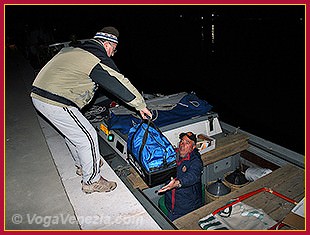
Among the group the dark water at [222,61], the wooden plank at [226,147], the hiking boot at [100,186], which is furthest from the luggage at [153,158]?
the dark water at [222,61]

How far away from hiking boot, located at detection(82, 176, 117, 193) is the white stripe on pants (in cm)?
12

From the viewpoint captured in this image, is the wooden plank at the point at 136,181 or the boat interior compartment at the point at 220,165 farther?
the wooden plank at the point at 136,181

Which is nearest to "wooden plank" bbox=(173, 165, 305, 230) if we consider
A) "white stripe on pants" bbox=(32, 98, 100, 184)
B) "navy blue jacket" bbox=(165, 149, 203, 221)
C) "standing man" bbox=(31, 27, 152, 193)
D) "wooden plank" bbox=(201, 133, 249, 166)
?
"navy blue jacket" bbox=(165, 149, 203, 221)

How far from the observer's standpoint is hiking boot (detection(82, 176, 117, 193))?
343 cm

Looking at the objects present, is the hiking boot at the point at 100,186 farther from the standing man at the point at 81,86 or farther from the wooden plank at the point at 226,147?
the wooden plank at the point at 226,147

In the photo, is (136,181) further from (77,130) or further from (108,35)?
(108,35)

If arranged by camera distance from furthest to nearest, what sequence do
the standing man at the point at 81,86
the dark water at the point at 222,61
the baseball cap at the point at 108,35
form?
the dark water at the point at 222,61
the baseball cap at the point at 108,35
the standing man at the point at 81,86

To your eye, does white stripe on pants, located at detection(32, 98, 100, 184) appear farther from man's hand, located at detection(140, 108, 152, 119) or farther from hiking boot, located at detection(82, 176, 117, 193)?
man's hand, located at detection(140, 108, 152, 119)

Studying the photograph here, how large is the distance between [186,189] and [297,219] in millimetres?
1487

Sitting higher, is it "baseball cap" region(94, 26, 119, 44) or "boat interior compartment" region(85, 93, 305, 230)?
"baseball cap" region(94, 26, 119, 44)

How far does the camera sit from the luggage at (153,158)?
333cm

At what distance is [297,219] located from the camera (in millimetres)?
2730

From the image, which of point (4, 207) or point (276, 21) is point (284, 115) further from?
point (276, 21)

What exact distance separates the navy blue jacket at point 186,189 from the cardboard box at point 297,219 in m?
1.22
